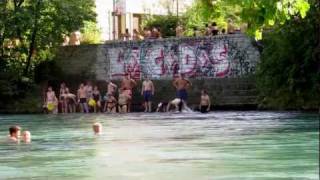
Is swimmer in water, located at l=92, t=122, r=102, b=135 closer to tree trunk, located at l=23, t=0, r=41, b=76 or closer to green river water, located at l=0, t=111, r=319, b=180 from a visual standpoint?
green river water, located at l=0, t=111, r=319, b=180

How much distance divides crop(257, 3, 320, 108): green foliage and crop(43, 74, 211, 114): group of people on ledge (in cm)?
398

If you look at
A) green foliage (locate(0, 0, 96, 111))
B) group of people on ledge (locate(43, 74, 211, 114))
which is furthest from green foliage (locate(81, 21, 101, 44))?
group of people on ledge (locate(43, 74, 211, 114))

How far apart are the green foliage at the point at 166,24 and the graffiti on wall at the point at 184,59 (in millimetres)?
4772

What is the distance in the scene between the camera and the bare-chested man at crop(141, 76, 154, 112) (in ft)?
111

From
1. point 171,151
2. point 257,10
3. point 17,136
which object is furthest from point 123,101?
point 257,10

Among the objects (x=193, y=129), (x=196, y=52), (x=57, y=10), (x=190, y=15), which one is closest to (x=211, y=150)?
(x=193, y=129)

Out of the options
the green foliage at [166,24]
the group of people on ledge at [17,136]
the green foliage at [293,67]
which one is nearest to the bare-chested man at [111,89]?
the green foliage at [166,24]

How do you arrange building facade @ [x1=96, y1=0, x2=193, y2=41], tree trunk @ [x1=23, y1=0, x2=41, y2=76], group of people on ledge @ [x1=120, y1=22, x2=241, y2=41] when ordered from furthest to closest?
building facade @ [x1=96, y1=0, x2=193, y2=41] → tree trunk @ [x1=23, y1=0, x2=41, y2=76] → group of people on ledge @ [x1=120, y1=22, x2=241, y2=41]

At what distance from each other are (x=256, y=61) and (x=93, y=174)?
2163 cm

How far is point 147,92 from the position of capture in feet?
112

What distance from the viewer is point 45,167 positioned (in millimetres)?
13328

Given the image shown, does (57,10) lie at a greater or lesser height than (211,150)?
greater

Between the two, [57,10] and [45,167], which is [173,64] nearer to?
[57,10]

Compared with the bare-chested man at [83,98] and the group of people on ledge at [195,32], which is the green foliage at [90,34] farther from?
the bare-chested man at [83,98]
